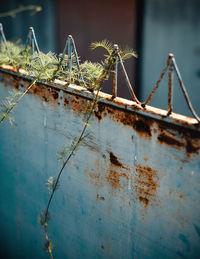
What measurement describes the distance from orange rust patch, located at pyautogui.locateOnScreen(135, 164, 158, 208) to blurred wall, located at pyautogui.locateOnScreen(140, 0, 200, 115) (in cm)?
445

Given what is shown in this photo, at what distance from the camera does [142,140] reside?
8.00ft

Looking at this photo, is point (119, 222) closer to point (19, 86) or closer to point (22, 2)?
point (19, 86)

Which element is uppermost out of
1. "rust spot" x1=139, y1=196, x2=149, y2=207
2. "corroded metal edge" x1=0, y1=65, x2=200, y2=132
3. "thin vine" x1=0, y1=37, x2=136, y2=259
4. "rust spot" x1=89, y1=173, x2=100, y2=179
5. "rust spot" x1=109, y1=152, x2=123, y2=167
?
"thin vine" x1=0, y1=37, x2=136, y2=259

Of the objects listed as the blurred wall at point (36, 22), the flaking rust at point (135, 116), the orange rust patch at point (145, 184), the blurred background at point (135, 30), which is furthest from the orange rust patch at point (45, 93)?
the blurred wall at point (36, 22)

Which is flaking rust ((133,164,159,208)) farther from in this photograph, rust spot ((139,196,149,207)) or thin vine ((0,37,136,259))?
thin vine ((0,37,136,259))

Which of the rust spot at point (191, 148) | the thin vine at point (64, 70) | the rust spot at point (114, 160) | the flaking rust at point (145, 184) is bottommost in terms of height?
the flaking rust at point (145, 184)

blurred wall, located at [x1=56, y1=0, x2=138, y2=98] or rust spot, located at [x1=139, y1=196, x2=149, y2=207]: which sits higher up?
blurred wall, located at [x1=56, y1=0, x2=138, y2=98]

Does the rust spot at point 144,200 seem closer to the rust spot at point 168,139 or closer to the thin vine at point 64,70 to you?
the rust spot at point 168,139

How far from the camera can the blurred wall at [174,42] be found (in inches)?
242

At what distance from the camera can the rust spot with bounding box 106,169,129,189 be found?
2695 mm

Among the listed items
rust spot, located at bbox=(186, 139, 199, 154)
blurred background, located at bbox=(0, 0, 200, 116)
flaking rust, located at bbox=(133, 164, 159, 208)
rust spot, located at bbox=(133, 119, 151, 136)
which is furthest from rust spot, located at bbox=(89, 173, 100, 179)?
blurred background, located at bbox=(0, 0, 200, 116)

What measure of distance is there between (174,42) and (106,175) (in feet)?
15.6

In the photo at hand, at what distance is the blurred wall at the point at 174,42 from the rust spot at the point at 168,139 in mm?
4554

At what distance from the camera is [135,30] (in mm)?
6555
